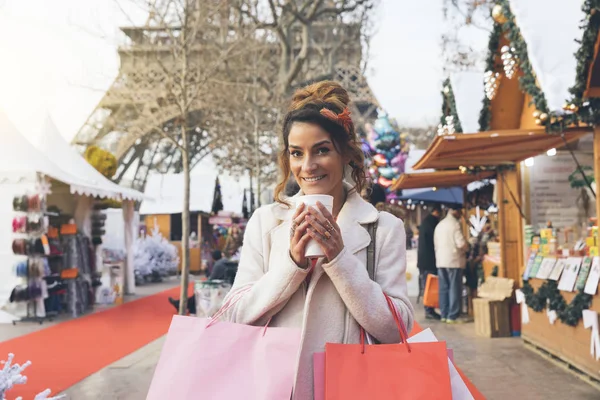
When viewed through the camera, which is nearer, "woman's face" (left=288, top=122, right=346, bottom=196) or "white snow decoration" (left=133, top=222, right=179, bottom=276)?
"woman's face" (left=288, top=122, right=346, bottom=196)

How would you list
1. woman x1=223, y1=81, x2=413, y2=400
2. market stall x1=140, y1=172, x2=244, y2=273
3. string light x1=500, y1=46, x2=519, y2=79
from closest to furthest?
woman x1=223, y1=81, x2=413, y2=400
string light x1=500, y1=46, x2=519, y2=79
market stall x1=140, y1=172, x2=244, y2=273

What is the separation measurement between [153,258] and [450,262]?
492 inches

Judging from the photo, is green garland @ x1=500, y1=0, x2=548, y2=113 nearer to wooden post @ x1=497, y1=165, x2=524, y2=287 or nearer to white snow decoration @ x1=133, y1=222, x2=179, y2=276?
wooden post @ x1=497, y1=165, x2=524, y2=287

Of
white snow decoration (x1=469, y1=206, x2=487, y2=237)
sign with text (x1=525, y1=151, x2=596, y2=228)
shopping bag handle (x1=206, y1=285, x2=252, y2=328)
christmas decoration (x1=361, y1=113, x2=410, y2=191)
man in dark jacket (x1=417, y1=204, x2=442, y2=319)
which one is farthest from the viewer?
A: christmas decoration (x1=361, y1=113, x2=410, y2=191)

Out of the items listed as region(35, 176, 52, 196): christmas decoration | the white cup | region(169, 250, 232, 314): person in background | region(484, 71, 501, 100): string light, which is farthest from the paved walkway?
the white cup

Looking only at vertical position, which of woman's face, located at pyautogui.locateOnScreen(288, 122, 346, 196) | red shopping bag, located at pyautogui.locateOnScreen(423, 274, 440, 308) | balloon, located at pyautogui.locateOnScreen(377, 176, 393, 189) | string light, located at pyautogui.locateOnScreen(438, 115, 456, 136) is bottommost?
red shopping bag, located at pyautogui.locateOnScreen(423, 274, 440, 308)

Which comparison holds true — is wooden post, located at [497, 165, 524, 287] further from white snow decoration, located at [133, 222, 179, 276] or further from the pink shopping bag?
white snow decoration, located at [133, 222, 179, 276]

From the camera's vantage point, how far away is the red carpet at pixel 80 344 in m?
6.33

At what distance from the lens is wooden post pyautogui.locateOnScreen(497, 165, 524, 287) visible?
8961 millimetres

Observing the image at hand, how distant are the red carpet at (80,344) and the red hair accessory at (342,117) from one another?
481 centimetres

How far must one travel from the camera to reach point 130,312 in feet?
40.0

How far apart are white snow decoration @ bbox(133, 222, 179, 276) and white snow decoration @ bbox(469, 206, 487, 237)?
10541 millimetres

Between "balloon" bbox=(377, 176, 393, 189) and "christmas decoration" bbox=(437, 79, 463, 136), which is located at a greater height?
"christmas decoration" bbox=(437, 79, 463, 136)

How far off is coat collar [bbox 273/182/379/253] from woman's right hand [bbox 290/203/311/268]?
0.18 m
